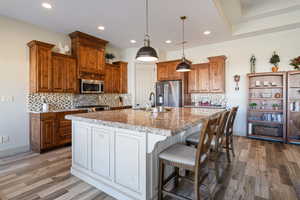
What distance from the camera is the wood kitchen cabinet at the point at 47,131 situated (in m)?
3.36

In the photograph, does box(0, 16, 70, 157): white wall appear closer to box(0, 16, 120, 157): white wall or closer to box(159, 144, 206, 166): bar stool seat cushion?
box(0, 16, 120, 157): white wall

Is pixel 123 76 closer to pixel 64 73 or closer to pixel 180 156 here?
pixel 64 73

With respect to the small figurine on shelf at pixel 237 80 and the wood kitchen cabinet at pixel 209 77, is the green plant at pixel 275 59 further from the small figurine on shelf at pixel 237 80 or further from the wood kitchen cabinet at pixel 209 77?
the wood kitchen cabinet at pixel 209 77

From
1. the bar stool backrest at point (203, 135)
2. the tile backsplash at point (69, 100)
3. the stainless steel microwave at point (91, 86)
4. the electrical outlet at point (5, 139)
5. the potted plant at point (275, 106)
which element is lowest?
the electrical outlet at point (5, 139)

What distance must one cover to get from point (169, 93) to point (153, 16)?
8.72 ft

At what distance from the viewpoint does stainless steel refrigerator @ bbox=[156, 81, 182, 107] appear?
5.24 metres

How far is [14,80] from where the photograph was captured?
3.43m

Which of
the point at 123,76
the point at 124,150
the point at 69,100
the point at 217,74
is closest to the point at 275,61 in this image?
the point at 217,74

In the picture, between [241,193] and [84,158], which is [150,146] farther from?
[241,193]

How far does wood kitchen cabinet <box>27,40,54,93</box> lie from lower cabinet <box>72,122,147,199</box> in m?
1.89

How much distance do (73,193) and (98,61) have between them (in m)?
3.59

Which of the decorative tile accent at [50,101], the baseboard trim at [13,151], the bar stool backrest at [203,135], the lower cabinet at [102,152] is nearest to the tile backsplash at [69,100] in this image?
the decorative tile accent at [50,101]

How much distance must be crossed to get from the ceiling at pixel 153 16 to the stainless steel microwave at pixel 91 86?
1314 mm

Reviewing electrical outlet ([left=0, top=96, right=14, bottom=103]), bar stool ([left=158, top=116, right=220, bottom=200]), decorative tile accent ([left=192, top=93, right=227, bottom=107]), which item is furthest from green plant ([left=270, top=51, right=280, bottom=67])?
electrical outlet ([left=0, top=96, right=14, bottom=103])
